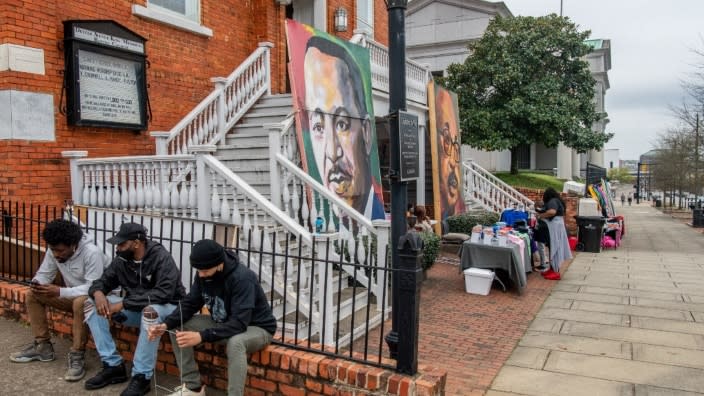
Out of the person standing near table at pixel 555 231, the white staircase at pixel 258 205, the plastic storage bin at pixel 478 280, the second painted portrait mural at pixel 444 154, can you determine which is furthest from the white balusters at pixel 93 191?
the second painted portrait mural at pixel 444 154

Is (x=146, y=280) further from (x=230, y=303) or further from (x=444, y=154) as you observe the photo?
(x=444, y=154)

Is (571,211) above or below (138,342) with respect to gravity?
above

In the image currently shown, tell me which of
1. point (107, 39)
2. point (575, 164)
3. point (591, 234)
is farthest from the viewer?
point (575, 164)

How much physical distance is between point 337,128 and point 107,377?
237 inches

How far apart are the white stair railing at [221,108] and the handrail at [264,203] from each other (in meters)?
2.25

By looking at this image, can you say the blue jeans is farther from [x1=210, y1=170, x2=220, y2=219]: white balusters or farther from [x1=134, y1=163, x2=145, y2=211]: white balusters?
[x1=134, y1=163, x2=145, y2=211]: white balusters

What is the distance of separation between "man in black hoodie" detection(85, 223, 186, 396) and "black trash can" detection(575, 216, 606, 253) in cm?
1172

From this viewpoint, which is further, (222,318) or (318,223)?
(318,223)

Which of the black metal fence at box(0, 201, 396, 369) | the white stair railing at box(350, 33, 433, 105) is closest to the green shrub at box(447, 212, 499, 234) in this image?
the white stair railing at box(350, 33, 433, 105)

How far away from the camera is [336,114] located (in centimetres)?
948

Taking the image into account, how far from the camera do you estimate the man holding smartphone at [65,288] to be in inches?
181

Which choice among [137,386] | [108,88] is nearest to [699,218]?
[108,88]

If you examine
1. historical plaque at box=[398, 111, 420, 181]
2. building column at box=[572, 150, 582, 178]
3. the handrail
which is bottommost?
the handrail

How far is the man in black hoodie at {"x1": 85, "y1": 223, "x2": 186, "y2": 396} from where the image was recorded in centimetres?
438
